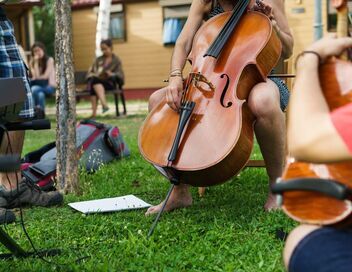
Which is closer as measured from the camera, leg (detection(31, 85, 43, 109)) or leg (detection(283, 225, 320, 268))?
leg (detection(283, 225, 320, 268))

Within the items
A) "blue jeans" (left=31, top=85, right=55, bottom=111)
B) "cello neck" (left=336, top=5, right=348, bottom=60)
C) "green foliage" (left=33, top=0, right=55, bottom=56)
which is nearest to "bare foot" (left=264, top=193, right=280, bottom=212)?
"cello neck" (left=336, top=5, right=348, bottom=60)

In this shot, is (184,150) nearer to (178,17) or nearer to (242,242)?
(242,242)

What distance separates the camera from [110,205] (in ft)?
10.4

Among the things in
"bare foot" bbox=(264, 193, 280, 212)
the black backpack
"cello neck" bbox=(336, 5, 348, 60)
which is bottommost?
the black backpack

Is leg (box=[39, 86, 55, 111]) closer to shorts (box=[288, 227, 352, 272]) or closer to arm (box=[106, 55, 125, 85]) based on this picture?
arm (box=[106, 55, 125, 85])

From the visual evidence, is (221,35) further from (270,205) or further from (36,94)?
(36,94)

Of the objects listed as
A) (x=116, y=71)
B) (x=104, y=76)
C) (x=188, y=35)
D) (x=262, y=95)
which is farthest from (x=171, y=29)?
(x=262, y=95)

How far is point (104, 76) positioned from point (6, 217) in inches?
308

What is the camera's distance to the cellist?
107 inches

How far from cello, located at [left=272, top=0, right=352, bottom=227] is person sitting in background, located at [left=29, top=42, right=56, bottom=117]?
9303mm

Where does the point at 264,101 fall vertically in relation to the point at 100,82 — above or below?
above

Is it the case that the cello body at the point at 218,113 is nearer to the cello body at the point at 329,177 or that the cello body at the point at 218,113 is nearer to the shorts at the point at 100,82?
the cello body at the point at 329,177

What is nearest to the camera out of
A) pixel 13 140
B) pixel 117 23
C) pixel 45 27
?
pixel 13 140

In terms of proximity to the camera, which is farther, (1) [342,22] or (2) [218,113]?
(2) [218,113]
